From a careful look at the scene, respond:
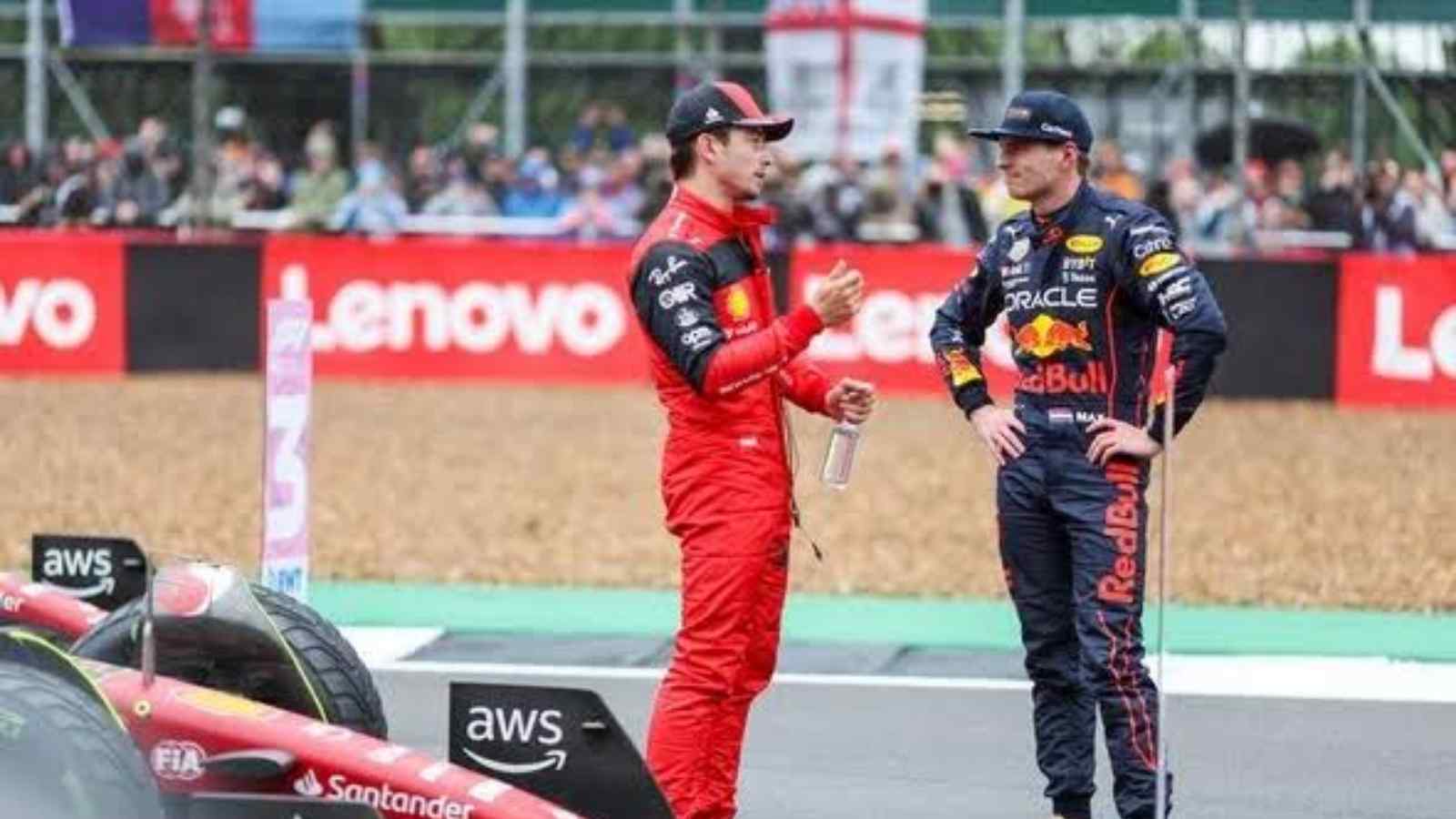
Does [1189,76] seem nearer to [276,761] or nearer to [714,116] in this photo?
[714,116]

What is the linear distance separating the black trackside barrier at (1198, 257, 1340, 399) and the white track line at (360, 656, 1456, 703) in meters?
9.39

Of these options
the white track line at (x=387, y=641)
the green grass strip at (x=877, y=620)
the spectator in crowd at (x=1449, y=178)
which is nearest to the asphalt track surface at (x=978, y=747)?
the white track line at (x=387, y=641)

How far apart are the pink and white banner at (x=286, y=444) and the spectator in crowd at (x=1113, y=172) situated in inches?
452

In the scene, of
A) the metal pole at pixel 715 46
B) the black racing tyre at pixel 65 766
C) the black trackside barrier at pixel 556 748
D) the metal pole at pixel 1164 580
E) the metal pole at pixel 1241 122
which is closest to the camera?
the black racing tyre at pixel 65 766

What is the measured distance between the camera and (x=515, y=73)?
25188 mm

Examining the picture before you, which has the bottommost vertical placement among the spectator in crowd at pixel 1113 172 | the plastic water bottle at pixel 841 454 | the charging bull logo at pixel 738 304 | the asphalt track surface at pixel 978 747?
the asphalt track surface at pixel 978 747

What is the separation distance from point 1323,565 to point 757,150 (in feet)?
23.0

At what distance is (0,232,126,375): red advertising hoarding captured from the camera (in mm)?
21281

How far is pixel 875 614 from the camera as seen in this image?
481 inches

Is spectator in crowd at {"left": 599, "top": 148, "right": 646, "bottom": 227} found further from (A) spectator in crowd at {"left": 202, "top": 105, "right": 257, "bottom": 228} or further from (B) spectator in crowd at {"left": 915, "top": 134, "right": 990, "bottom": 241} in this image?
(A) spectator in crowd at {"left": 202, "top": 105, "right": 257, "bottom": 228}

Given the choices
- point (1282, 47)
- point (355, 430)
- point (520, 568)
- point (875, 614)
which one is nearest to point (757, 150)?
point (875, 614)

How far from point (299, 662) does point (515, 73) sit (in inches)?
730

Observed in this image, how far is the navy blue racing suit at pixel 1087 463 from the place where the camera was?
24.1 ft

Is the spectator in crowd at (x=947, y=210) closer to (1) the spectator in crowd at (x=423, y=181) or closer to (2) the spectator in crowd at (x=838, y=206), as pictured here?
(2) the spectator in crowd at (x=838, y=206)
